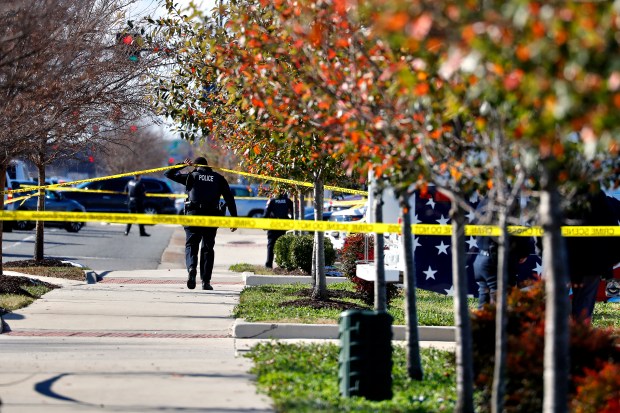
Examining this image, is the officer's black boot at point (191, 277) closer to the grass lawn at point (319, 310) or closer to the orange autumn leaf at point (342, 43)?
the grass lawn at point (319, 310)

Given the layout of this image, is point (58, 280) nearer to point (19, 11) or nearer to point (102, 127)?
point (102, 127)

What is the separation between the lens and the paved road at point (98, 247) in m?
25.8

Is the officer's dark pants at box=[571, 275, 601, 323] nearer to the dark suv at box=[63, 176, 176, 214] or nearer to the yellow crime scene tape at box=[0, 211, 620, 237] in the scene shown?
the yellow crime scene tape at box=[0, 211, 620, 237]

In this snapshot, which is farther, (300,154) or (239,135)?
(239,135)

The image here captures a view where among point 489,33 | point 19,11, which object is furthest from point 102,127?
point 489,33

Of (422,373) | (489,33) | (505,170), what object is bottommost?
(422,373)

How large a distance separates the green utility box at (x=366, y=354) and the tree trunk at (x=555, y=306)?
84.2 inches

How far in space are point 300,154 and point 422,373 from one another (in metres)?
4.57

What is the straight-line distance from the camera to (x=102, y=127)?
1895cm

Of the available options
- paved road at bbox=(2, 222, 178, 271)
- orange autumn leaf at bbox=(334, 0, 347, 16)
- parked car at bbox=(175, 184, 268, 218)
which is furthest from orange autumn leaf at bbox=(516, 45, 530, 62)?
parked car at bbox=(175, 184, 268, 218)

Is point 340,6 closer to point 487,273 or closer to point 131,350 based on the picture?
point 131,350

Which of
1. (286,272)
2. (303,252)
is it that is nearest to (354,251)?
(303,252)

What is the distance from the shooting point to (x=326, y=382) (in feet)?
30.0

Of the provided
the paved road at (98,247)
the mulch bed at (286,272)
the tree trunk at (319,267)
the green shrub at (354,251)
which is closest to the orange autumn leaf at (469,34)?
the tree trunk at (319,267)
